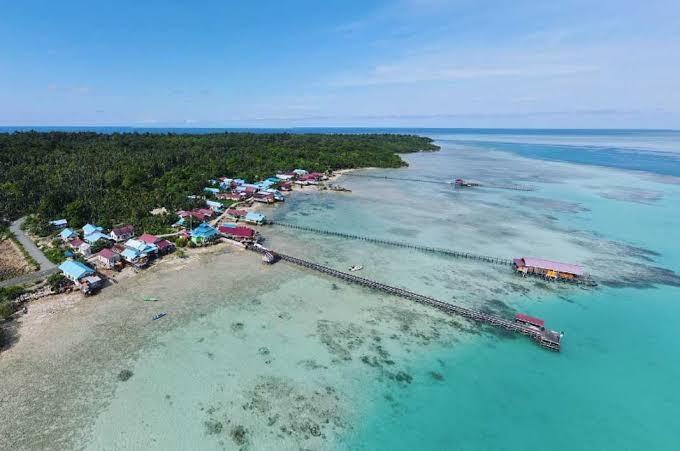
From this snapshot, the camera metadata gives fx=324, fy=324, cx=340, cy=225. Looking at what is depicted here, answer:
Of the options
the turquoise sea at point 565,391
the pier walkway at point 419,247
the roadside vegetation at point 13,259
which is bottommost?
the turquoise sea at point 565,391

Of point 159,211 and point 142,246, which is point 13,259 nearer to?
point 142,246

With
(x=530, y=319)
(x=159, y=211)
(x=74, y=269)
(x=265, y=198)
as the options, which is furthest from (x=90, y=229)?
(x=530, y=319)

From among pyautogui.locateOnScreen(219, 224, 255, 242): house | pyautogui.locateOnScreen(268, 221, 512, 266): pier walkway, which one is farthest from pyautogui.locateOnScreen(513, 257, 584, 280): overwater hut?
pyautogui.locateOnScreen(219, 224, 255, 242): house

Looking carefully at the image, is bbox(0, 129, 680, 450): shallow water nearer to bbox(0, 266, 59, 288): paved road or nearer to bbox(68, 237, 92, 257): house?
bbox(0, 266, 59, 288): paved road

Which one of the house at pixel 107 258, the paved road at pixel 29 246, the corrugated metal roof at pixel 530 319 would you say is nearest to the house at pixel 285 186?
the house at pixel 107 258

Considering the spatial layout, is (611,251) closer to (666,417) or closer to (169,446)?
(666,417)

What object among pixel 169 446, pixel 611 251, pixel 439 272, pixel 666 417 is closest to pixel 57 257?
pixel 169 446

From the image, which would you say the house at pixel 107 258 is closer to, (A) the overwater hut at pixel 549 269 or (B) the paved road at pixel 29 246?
(B) the paved road at pixel 29 246
